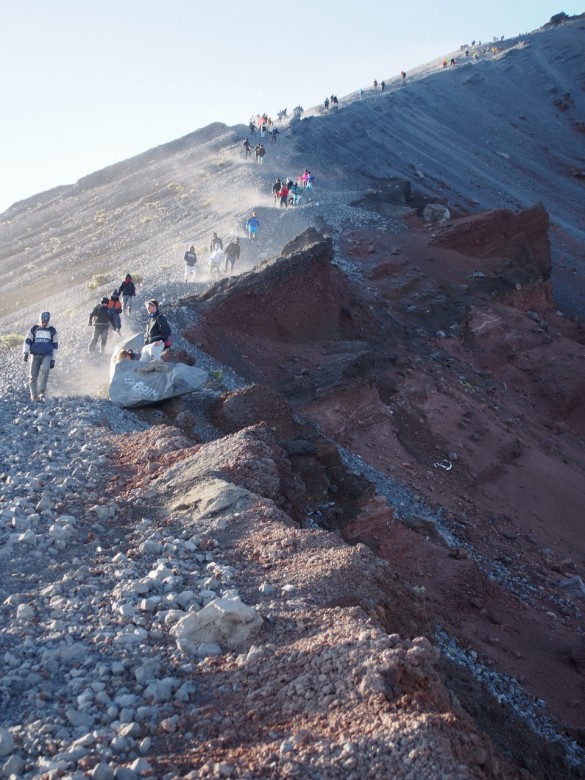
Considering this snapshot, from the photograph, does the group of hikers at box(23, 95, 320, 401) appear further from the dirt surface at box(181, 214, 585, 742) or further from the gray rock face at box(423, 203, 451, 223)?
the gray rock face at box(423, 203, 451, 223)

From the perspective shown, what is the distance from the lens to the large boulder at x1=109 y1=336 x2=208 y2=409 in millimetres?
11508

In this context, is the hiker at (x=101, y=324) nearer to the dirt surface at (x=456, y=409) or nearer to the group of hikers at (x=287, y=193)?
the dirt surface at (x=456, y=409)

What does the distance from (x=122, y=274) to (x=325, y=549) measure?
2324 centimetres

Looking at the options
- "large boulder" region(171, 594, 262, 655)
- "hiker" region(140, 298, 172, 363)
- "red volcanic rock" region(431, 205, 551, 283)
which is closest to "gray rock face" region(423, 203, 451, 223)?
"red volcanic rock" region(431, 205, 551, 283)

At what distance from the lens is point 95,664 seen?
462 cm

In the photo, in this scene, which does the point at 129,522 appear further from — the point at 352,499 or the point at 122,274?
the point at 122,274

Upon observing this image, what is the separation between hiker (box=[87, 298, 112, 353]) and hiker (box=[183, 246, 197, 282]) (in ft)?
23.1

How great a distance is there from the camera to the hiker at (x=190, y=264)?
2180 cm

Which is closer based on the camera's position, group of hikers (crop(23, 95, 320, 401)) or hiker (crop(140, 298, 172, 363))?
group of hikers (crop(23, 95, 320, 401))

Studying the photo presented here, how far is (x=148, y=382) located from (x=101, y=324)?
3.78 meters

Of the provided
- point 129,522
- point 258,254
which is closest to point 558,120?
point 258,254

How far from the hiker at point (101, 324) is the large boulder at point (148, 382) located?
316cm

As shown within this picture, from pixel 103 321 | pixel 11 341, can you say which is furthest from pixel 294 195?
pixel 103 321

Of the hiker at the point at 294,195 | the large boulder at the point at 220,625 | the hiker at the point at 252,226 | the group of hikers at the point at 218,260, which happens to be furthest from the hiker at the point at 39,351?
the hiker at the point at 294,195
